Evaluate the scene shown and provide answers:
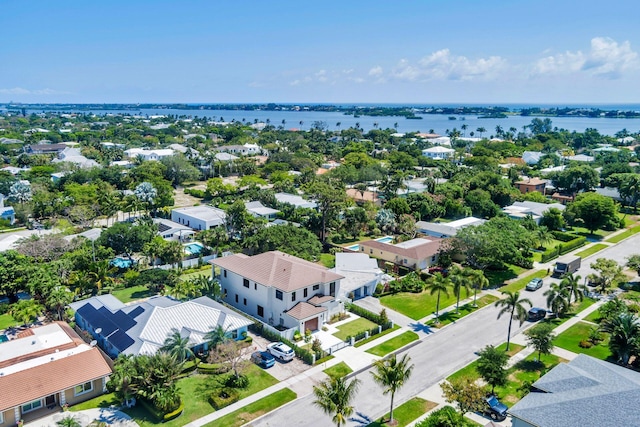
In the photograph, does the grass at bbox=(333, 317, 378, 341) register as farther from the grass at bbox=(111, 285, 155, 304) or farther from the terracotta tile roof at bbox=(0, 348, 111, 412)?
the grass at bbox=(111, 285, 155, 304)

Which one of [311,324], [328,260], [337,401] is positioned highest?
[337,401]

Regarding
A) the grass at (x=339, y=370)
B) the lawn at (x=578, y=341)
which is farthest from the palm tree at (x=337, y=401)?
the lawn at (x=578, y=341)

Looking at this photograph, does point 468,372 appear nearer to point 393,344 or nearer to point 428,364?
point 428,364

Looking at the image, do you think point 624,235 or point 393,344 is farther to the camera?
point 624,235

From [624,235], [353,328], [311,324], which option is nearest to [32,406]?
[311,324]

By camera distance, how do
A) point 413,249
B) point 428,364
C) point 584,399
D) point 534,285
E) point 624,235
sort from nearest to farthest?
1. point 584,399
2. point 428,364
3. point 534,285
4. point 413,249
5. point 624,235

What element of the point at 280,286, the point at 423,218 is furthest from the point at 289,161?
the point at 280,286
